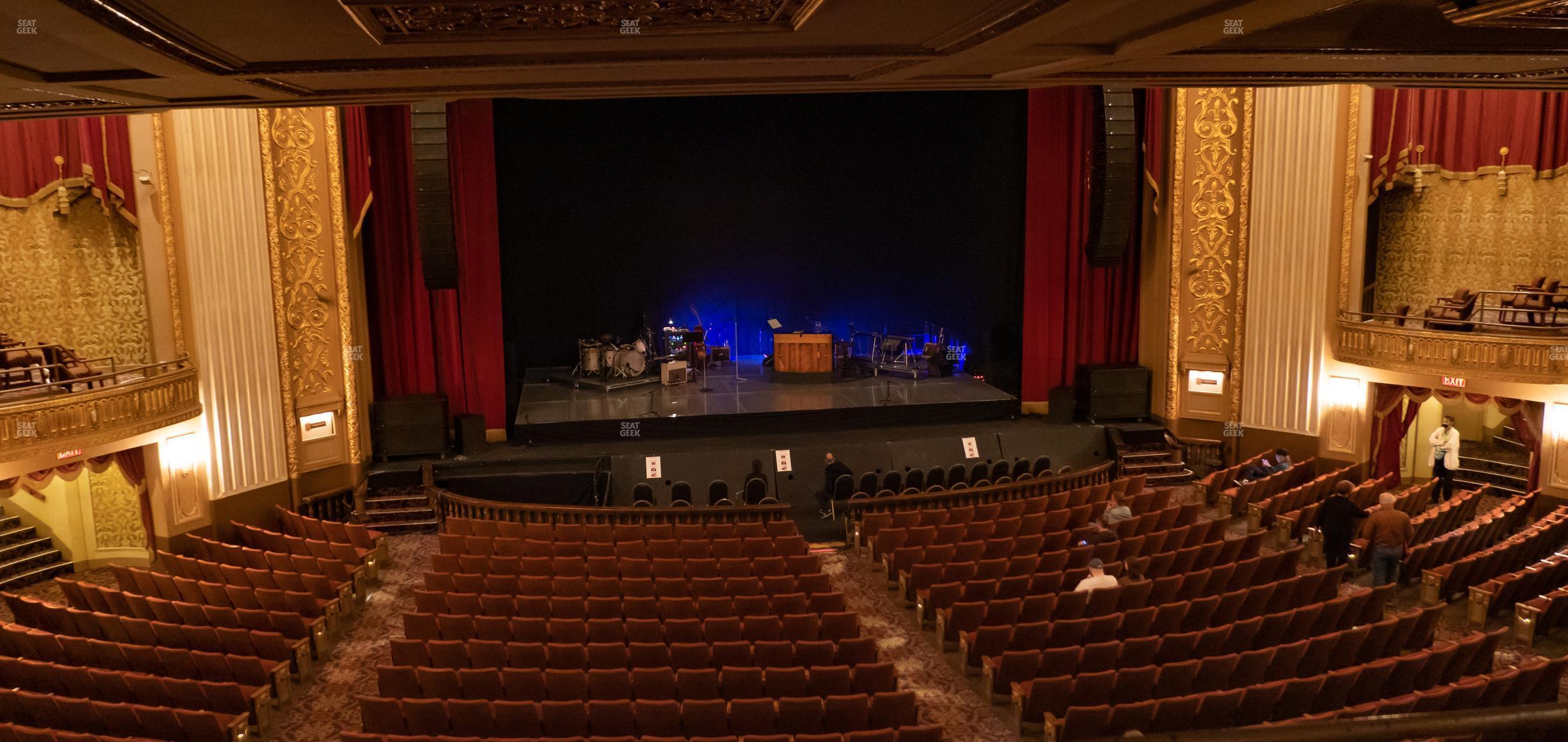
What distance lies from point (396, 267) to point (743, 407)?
5.15 m

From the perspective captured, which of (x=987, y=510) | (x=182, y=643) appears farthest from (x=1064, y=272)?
(x=182, y=643)

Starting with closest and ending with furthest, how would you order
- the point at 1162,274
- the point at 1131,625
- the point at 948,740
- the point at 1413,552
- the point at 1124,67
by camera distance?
the point at 1124,67
the point at 948,740
the point at 1131,625
the point at 1413,552
the point at 1162,274

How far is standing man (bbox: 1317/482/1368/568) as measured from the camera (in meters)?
10.2

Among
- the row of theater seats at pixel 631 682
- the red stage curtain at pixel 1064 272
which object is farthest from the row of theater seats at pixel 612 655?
the red stage curtain at pixel 1064 272

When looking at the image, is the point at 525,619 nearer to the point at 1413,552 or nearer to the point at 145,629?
the point at 145,629

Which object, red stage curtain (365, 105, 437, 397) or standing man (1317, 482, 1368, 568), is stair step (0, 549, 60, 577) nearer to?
red stage curtain (365, 105, 437, 397)

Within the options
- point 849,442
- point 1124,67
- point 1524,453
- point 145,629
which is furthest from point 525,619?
point 1524,453

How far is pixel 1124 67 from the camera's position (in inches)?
176

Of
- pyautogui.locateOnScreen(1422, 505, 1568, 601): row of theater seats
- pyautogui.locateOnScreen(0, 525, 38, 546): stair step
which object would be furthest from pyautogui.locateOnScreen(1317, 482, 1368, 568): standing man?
pyautogui.locateOnScreen(0, 525, 38, 546): stair step

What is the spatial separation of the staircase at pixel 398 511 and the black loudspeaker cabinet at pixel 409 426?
2.00 ft

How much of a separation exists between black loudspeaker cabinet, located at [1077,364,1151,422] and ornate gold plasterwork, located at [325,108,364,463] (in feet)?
34.3

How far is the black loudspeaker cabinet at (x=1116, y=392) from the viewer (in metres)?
15.9

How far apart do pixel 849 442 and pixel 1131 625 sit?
6.85 metres

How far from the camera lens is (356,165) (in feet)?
44.9
